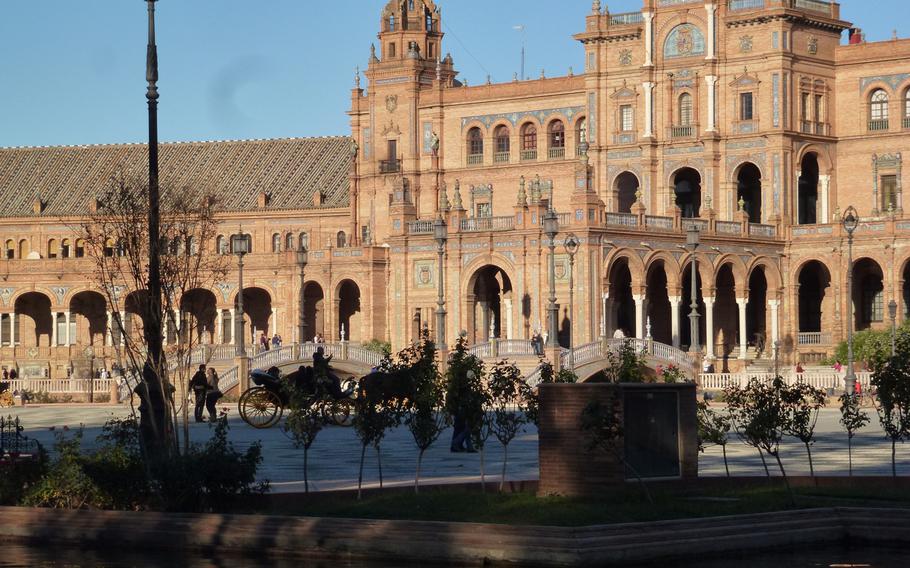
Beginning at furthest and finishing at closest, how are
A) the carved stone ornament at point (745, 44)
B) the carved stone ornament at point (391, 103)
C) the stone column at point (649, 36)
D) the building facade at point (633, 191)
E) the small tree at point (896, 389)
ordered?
the carved stone ornament at point (391, 103), the stone column at point (649, 36), the carved stone ornament at point (745, 44), the building facade at point (633, 191), the small tree at point (896, 389)

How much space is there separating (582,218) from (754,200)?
13116mm

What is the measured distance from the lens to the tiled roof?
10075 cm

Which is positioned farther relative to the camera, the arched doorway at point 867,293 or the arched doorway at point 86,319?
the arched doorway at point 86,319

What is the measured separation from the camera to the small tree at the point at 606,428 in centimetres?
2309

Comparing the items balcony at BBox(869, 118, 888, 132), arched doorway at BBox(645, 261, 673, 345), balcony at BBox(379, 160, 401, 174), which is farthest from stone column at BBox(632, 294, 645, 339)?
balcony at BBox(379, 160, 401, 174)

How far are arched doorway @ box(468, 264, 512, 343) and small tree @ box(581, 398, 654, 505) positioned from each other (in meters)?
51.7

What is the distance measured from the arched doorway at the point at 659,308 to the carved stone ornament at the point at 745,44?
1013 centimetres

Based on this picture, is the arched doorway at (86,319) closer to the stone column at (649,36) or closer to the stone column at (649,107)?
the stone column at (649,107)

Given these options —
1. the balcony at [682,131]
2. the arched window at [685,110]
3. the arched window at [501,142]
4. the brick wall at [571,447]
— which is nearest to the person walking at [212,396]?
the brick wall at [571,447]

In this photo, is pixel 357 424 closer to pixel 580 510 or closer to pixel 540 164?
pixel 580 510

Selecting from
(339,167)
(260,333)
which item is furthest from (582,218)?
(339,167)

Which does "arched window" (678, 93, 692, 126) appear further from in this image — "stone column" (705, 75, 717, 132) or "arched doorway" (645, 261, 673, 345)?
"arched doorway" (645, 261, 673, 345)

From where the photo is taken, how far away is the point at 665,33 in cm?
8050

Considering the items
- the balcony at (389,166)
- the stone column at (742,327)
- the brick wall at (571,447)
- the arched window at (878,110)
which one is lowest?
the brick wall at (571,447)
